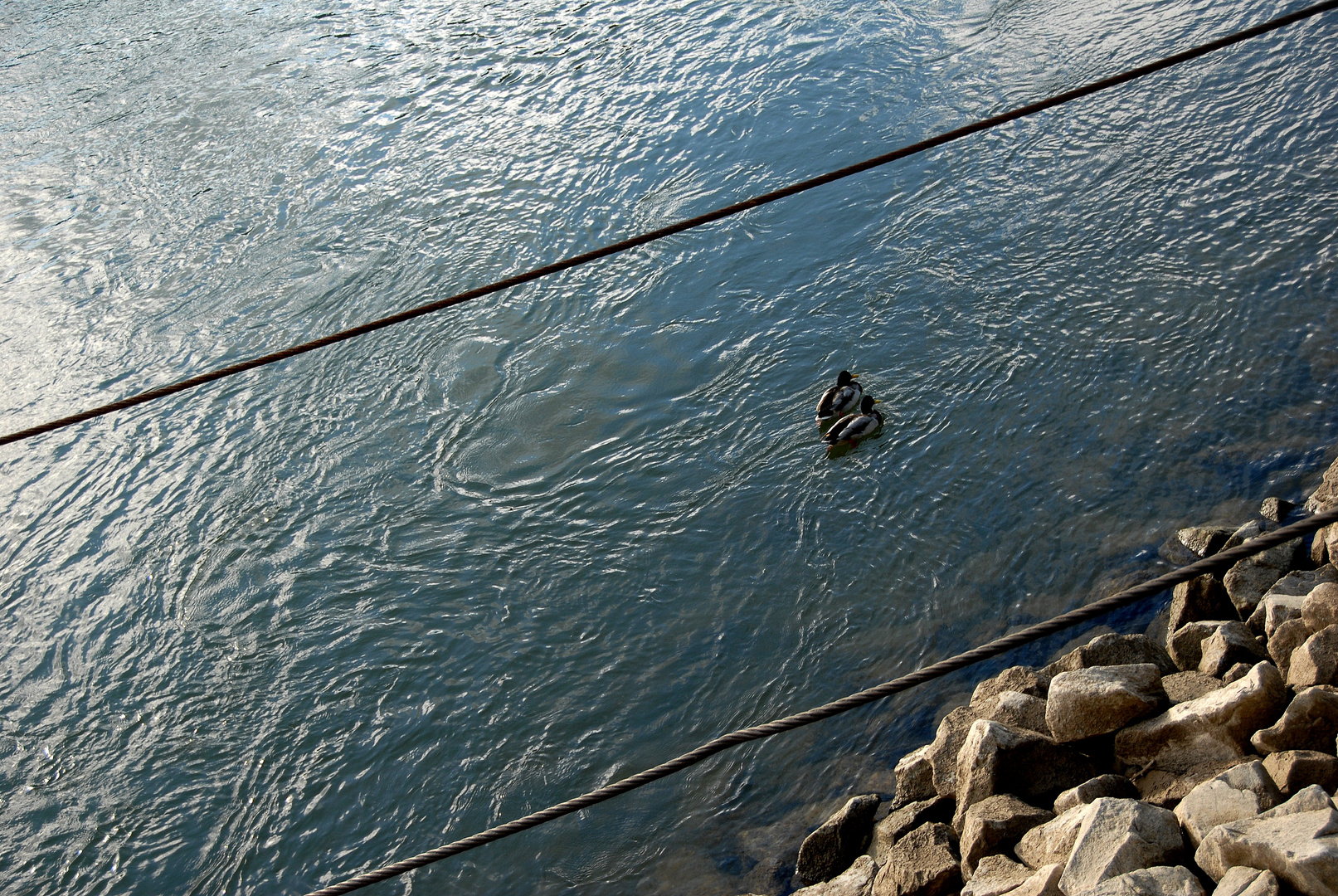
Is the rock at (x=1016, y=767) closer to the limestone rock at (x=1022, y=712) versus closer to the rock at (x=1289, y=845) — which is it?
the limestone rock at (x=1022, y=712)

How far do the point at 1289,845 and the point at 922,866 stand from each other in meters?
1.10

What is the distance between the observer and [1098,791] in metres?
2.86

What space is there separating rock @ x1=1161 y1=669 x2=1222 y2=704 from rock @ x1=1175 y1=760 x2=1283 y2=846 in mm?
556

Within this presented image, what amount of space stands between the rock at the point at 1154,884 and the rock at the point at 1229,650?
111 cm

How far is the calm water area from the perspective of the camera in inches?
165

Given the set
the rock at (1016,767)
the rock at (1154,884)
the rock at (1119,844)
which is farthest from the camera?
the rock at (1016,767)

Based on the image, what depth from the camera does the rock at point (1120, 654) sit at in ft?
11.5

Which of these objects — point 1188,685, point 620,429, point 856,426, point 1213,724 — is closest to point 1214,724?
point 1213,724

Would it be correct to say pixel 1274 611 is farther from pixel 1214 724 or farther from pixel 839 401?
pixel 839 401

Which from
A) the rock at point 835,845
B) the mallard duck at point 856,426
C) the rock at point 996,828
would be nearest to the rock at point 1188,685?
the rock at point 996,828

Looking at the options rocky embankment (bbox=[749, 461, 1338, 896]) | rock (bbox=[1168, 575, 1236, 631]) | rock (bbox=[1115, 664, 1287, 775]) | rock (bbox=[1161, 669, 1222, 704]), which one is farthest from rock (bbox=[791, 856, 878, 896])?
rock (bbox=[1168, 575, 1236, 631])

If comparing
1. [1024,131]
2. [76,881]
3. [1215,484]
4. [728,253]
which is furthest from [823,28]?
[76,881]

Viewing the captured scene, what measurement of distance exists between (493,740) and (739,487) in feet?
5.70

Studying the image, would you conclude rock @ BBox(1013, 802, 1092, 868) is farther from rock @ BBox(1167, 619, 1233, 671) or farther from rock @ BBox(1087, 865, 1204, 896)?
rock @ BBox(1167, 619, 1233, 671)
